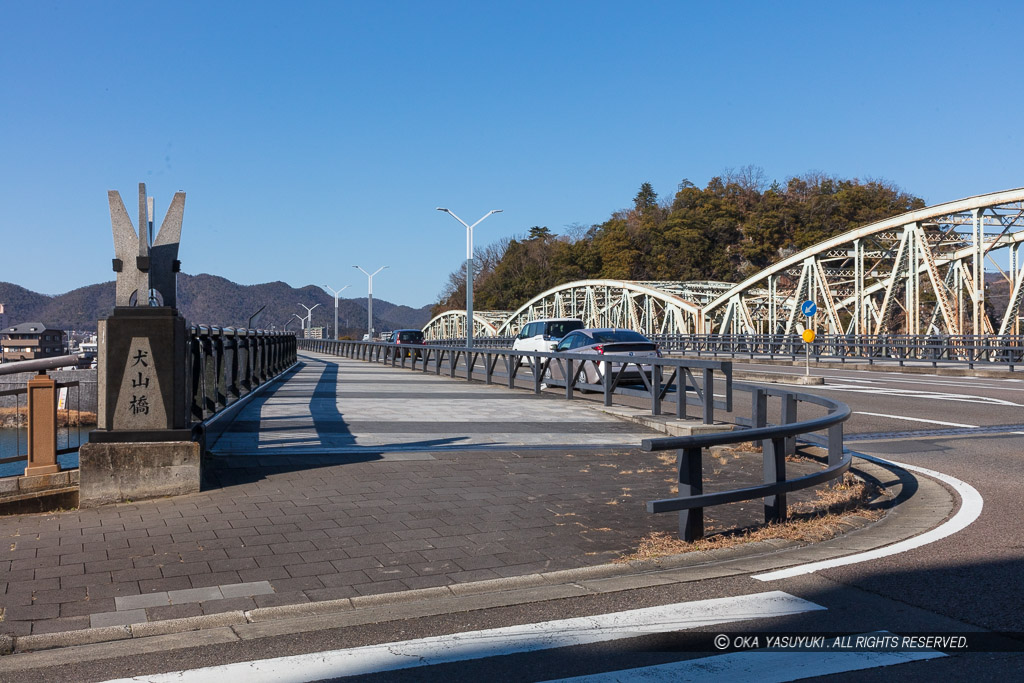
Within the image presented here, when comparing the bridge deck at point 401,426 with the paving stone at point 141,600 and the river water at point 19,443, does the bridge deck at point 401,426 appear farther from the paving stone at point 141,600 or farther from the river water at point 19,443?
the paving stone at point 141,600

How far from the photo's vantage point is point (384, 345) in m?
38.9

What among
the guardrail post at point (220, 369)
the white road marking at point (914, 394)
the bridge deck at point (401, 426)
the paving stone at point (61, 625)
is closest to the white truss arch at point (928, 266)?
the white road marking at point (914, 394)

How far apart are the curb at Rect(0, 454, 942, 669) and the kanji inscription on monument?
3.66 meters

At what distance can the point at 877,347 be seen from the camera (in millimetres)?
38250

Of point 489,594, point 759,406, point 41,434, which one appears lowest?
point 489,594

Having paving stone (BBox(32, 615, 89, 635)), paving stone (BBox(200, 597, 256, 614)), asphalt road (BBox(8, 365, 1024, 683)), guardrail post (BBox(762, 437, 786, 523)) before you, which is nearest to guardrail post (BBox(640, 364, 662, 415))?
asphalt road (BBox(8, 365, 1024, 683))

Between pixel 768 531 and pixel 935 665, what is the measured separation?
8.42ft

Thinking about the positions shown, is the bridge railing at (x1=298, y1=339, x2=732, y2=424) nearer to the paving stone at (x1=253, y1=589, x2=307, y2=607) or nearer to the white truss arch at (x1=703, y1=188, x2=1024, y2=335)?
the paving stone at (x1=253, y1=589, x2=307, y2=607)

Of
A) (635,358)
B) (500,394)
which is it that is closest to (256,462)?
(635,358)

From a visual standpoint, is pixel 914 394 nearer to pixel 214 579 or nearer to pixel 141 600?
pixel 214 579

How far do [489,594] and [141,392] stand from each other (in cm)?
437

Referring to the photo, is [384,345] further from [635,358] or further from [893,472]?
[893,472]

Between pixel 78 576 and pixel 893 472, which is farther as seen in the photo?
pixel 893 472

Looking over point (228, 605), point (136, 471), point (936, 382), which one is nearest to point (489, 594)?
point (228, 605)
